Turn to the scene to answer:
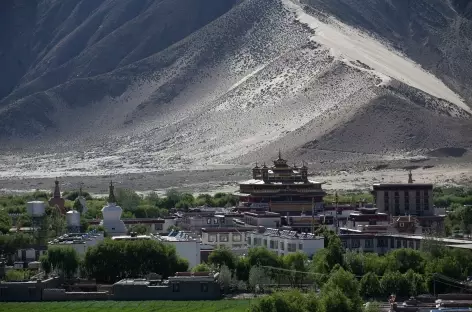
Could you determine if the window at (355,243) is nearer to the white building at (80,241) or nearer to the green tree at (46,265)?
the white building at (80,241)

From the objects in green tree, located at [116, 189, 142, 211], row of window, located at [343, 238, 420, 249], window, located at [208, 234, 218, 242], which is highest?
green tree, located at [116, 189, 142, 211]

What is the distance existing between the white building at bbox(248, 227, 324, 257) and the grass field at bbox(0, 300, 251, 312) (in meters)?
13.7

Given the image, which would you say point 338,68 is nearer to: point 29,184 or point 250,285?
point 29,184

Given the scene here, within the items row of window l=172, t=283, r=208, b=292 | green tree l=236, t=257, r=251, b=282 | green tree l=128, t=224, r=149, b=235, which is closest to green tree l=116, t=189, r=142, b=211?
green tree l=128, t=224, r=149, b=235

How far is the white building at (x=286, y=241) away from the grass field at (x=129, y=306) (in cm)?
1371

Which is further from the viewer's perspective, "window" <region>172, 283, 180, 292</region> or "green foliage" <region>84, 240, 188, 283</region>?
"green foliage" <region>84, 240, 188, 283</region>

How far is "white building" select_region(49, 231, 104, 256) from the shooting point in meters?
74.2

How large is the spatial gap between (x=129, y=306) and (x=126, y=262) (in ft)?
26.0

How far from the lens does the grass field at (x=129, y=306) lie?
6075 cm

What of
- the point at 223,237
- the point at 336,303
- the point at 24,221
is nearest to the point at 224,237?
the point at 223,237

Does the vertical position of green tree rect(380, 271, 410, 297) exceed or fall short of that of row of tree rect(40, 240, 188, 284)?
it falls short

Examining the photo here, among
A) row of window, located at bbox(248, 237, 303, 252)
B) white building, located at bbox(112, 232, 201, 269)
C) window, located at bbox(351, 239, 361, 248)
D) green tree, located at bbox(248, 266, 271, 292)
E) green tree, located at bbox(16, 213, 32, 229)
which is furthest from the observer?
green tree, located at bbox(16, 213, 32, 229)

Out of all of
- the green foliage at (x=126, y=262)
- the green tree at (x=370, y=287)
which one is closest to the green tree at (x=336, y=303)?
A: the green tree at (x=370, y=287)

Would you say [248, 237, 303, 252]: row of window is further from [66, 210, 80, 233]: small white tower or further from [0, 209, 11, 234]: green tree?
[0, 209, 11, 234]: green tree
